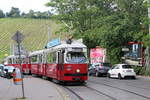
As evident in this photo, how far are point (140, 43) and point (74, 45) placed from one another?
15.6 m

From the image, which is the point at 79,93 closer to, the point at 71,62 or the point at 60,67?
the point at 71,62

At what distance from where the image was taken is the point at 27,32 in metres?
113

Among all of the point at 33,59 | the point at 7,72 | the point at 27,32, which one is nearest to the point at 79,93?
the point at 33,59

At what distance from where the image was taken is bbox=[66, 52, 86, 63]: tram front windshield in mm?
24984

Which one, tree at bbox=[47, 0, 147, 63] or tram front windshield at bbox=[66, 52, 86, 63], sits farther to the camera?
tree at bbox=[47, 0, 147, 63]

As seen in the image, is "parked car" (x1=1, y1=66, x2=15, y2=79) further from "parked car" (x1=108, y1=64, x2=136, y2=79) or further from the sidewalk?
the sidewalk

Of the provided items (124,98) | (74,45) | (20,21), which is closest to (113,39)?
(74,45)

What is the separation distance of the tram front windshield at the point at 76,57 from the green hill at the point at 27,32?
7152cm

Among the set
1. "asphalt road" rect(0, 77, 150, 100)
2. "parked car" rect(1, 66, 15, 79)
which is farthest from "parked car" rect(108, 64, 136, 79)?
"parked car" rect(1, 66, 15, 79)

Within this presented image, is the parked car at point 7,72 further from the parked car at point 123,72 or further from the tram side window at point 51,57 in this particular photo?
the parked car at point 123,72

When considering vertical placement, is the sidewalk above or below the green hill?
below

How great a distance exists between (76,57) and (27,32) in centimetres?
8910

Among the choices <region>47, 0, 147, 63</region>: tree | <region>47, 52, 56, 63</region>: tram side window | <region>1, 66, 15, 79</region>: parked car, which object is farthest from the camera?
<region>47, 0, 147, 63</region>: tree

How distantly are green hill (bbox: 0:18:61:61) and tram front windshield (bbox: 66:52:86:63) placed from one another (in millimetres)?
71522
